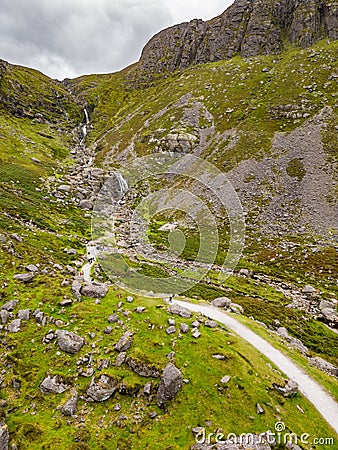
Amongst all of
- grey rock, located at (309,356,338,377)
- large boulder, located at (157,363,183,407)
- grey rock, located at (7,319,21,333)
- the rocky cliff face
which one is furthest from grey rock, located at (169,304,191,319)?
the rocky cliff face

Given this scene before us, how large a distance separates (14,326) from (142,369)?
1204 centimetres

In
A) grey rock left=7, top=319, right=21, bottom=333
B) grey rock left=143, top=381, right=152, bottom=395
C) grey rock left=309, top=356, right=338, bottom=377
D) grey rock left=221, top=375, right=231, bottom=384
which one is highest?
grey rock left=221, top=375, right=231, bottom=384

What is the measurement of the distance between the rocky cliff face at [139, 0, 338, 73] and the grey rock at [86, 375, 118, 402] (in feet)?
599

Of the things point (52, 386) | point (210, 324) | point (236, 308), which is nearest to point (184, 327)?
A: point (210, 324)

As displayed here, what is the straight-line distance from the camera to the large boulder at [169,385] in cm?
1896

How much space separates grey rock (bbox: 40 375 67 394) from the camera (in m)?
19.4

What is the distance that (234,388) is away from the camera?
66.1ft

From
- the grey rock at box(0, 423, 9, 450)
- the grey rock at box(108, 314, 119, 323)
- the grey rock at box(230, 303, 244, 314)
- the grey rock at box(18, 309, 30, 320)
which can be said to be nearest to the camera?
the grey rock at box(0, 423, 9, 450)

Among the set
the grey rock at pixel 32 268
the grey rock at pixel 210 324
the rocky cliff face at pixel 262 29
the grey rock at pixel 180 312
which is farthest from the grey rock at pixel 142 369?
the rocky cliff face at pixel 262 29

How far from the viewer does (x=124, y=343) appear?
22656mm

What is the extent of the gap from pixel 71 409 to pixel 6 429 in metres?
3.72

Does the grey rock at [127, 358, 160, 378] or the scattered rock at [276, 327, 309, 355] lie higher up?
the scattered rock at [276, 327, 309, 355]

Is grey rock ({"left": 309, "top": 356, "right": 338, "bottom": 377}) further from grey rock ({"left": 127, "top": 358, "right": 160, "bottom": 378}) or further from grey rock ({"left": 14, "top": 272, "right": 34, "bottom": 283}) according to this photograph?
grey rock ({"left": 14, "top": 272, "right": 34, "bottom": 283})

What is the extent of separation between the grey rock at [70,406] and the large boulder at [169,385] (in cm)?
566
